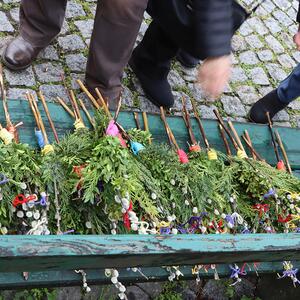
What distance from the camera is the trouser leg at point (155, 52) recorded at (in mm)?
3098

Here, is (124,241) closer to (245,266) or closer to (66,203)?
(66,203)

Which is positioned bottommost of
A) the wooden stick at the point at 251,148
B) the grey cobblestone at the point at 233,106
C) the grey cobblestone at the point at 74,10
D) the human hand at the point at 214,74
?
the wooden stick at the point at 251,148

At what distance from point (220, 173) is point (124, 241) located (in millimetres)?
894

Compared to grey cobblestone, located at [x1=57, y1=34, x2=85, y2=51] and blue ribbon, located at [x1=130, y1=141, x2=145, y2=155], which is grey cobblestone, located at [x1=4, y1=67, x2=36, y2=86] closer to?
grey cobblestone, located at [x1=57, y1=34, x2=85, y2=51]

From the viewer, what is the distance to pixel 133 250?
1.47m

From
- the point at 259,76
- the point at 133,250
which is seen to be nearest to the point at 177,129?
the point at 133,250

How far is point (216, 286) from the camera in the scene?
2.99m

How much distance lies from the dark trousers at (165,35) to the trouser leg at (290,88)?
2.82 feet

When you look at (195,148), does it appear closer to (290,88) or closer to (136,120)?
(136,120)

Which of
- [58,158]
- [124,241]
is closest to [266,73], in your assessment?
[58,158]

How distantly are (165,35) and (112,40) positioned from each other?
61cm

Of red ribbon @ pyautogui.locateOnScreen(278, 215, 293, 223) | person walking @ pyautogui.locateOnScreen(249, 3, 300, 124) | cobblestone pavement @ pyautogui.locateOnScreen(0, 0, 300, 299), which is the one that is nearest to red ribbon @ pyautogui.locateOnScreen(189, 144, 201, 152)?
red ribbon @ pyautogui.locateOnScreen(278, 215, 293, 223)

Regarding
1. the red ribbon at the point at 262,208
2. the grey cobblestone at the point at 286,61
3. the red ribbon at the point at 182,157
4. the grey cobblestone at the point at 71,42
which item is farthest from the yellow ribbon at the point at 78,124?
the grey cobblestone at the point at 286,61

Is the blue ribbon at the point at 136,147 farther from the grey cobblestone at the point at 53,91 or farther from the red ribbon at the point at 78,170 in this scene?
the grey cobblestone at the point at 53,91
